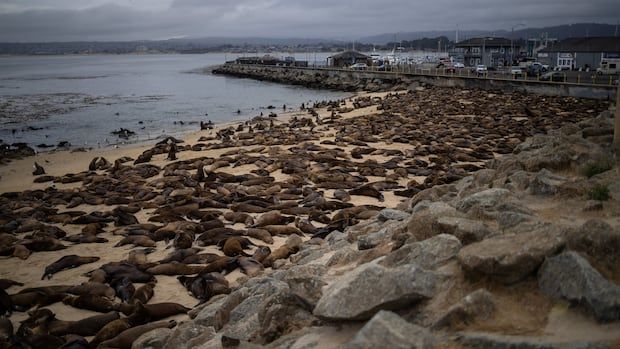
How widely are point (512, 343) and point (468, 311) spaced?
0.45 meters

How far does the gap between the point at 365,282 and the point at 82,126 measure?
37.7 m

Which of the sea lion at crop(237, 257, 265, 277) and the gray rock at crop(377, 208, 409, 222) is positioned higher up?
the gray rock at crop(377, 208, 409, 222)

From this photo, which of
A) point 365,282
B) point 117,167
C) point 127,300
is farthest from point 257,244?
point 117,167

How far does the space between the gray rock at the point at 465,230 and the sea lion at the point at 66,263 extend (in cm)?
771

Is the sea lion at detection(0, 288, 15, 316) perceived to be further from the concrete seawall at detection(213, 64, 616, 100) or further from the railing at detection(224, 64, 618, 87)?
the railing at detection(224, 64, 618, 87)

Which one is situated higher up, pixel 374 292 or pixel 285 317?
pixel 374 292

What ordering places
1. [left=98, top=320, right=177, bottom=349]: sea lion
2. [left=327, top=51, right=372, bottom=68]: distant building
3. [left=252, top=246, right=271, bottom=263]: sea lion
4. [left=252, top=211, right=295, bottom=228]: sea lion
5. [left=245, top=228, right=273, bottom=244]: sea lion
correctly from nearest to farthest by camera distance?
[left=98, top=320, right=177, bottom=349]: sea lion
[left=252, top=246, right=271, bottom=263]: sea lion
[left=245, top=228, right=273, bottom=244]: sea lion
[left=252, top=211, right=295, bottom=228]: sea lion
[left=327, top=51, right=372, bottom=68]: distant building

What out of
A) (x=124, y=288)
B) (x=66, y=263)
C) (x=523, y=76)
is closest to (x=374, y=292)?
(x=124, y=288)

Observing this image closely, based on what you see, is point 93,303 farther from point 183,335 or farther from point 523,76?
point 523,76

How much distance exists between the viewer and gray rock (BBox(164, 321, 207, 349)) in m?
5.87

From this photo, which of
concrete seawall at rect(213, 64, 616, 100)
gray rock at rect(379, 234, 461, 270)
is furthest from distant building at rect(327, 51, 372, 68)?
gray rock at rect(379, 234, 461, 270)

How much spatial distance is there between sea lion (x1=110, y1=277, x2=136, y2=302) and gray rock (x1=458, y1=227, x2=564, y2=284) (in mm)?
6092

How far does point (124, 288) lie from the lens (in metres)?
8.43

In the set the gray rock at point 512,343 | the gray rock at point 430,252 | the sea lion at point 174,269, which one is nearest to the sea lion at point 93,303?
the sea lion at point 174,269
